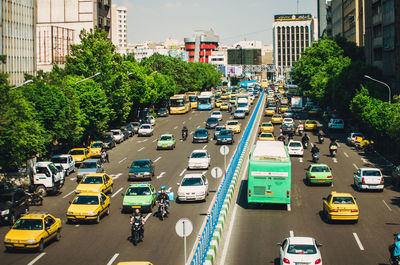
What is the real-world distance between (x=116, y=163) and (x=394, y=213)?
83.7ft

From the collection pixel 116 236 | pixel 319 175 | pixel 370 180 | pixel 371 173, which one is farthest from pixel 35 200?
pixel 371 173

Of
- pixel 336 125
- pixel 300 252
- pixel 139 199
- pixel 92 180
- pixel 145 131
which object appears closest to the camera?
pixel 300 252

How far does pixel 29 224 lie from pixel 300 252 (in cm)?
1138

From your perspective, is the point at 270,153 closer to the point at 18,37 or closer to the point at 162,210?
the point at 162,210

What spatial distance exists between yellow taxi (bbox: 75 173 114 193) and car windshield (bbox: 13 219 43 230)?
9.02 meters

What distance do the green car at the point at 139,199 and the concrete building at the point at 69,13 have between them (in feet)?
255

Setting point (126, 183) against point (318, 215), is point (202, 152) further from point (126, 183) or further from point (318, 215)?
point (318, 215)

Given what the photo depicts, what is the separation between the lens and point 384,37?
66.9 meters

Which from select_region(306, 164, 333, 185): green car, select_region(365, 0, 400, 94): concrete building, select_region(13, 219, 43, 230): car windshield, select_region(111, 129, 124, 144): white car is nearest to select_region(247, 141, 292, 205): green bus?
select_region(306, 164, 333, 185): green car

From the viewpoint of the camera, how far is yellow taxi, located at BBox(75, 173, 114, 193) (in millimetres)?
31344

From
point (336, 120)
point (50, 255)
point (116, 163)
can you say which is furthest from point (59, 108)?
point (336, 120)

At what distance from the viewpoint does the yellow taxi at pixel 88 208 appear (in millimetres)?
A: 25728

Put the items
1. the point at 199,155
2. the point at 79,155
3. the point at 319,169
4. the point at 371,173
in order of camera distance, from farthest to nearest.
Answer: the point at 79,155 → the point at 199,155 → the point at 319,169 → the point at 371,173

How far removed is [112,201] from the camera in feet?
104
